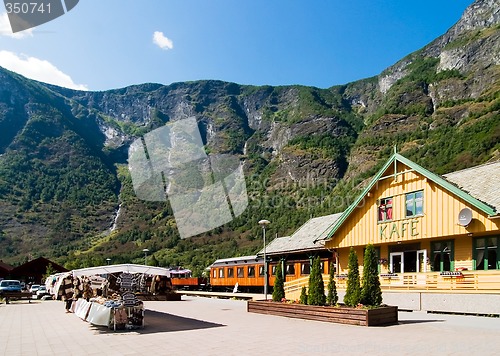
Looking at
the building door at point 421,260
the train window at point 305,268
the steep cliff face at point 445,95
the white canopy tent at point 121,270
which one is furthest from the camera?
the steep cliff face at point 445,95

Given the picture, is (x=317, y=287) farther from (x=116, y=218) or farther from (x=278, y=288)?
(x=116, y=218)

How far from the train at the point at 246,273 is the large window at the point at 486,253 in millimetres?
8871

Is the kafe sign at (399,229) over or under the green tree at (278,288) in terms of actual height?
over

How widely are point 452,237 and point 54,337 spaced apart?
1448 cm

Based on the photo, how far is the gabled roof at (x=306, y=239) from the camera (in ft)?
86.3

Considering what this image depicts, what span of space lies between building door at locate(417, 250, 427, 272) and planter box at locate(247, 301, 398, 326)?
676 centimetres

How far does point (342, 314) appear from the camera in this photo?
1361 centimetres

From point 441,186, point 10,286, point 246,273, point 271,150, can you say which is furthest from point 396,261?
point 271,150

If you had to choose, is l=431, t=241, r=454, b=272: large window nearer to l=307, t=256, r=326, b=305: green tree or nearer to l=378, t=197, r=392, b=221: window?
l=378, t=197, r=392, b=221: window

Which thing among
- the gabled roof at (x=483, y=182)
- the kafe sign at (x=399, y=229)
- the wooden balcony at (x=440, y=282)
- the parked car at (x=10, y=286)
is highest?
the gabled roof at (x=483, y=182)

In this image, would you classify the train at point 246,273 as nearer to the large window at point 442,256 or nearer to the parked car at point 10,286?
the large window at point 442,256

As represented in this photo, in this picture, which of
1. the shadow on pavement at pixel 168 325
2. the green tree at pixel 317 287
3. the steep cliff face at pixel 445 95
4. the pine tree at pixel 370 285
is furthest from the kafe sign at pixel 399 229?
the steep cliff face at pixel 445 95

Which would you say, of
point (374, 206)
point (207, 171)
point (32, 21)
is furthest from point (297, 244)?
point (207, 171)

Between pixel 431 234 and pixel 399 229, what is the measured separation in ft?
5.70
